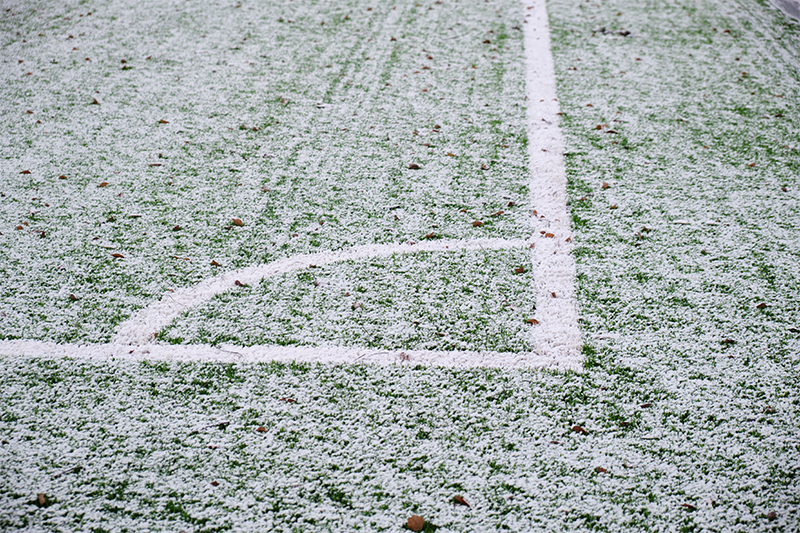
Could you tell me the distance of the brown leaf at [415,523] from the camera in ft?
5.43

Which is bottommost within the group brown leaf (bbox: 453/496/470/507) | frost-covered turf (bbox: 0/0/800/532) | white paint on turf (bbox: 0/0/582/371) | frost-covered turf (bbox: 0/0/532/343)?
brown leaf (bbox: 453/496/470/507)

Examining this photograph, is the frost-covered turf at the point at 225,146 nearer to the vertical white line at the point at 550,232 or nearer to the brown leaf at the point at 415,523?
the vertical white line at the point at 550,232

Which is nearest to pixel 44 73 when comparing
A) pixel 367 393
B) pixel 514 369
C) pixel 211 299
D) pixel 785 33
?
pixel 211 299

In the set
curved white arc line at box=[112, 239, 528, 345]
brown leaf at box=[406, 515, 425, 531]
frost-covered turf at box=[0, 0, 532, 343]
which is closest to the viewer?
brown leaf at box=[406, 515, 425, 531]

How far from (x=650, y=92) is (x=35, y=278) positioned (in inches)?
166

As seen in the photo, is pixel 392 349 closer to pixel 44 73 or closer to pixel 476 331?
pixel 476 331

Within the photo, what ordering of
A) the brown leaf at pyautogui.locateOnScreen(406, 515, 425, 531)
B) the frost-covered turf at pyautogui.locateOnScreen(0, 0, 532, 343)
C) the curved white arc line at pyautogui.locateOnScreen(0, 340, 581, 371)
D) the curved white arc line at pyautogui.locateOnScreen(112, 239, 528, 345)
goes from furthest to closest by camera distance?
the frost-covered turf at pyautogui.locateOnScreen(0, 0, 532, 343) → the curved white arc line at pyautogui.locateOnScreen(112, 239, 528, 345) → the curved white arc line at pyautogui.locateOnScreen(0, 340, 581, 371) → the brown leaf at pyautogui.locateOnScreen(406, 515, 425, 531)

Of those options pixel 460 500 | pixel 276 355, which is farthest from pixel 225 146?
pixel 460 500

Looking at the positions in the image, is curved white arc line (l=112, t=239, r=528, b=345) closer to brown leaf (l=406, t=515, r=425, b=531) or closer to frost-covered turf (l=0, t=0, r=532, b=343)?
frost-covered turf (l=0, t=0, r=532, b=343)

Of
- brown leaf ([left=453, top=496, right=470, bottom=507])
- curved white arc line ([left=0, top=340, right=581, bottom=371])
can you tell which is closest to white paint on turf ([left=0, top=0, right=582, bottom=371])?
curved white arc line ([left=0, top=340, right=581, bottom=371])

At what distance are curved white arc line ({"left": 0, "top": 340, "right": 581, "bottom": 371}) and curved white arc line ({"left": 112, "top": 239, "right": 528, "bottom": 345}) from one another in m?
0.08

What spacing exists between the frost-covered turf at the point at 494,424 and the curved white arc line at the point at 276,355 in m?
0.05

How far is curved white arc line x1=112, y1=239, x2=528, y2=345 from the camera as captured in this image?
233 cm

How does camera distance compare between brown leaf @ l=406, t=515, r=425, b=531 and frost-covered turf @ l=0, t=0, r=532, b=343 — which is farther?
frost-covered turf @ l=0, t=0, r=532, b=343
